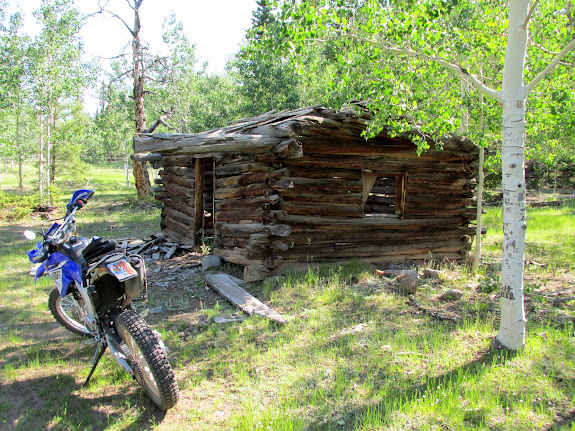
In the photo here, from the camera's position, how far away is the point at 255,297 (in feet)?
21.1

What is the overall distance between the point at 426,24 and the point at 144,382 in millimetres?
4997

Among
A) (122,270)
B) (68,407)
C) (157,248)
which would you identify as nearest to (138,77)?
(157,248)

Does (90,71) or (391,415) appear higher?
(90,71)

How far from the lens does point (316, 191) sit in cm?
781

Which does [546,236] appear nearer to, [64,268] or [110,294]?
[110,294]

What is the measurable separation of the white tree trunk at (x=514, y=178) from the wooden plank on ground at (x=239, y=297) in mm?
2709

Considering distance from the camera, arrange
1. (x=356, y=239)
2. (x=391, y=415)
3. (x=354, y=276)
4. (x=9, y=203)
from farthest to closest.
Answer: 1. (x=9, y=203)
2. (x=356, y=239)
3. (x=354, y=276)
4. (x=391, y=415)

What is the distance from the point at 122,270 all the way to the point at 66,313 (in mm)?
2092

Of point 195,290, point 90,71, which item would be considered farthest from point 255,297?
point 90,71

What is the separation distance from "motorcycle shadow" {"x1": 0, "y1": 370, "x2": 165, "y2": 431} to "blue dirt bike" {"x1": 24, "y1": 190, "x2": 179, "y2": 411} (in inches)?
6.6

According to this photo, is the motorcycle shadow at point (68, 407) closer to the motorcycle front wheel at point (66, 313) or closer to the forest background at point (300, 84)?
the motorcycle front wheel at point (66, 313)

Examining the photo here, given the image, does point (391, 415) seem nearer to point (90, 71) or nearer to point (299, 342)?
point (299, 342)

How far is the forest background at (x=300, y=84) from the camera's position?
546 centimetres

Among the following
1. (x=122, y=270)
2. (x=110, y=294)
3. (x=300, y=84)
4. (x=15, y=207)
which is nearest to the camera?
(x=122, y=270)
